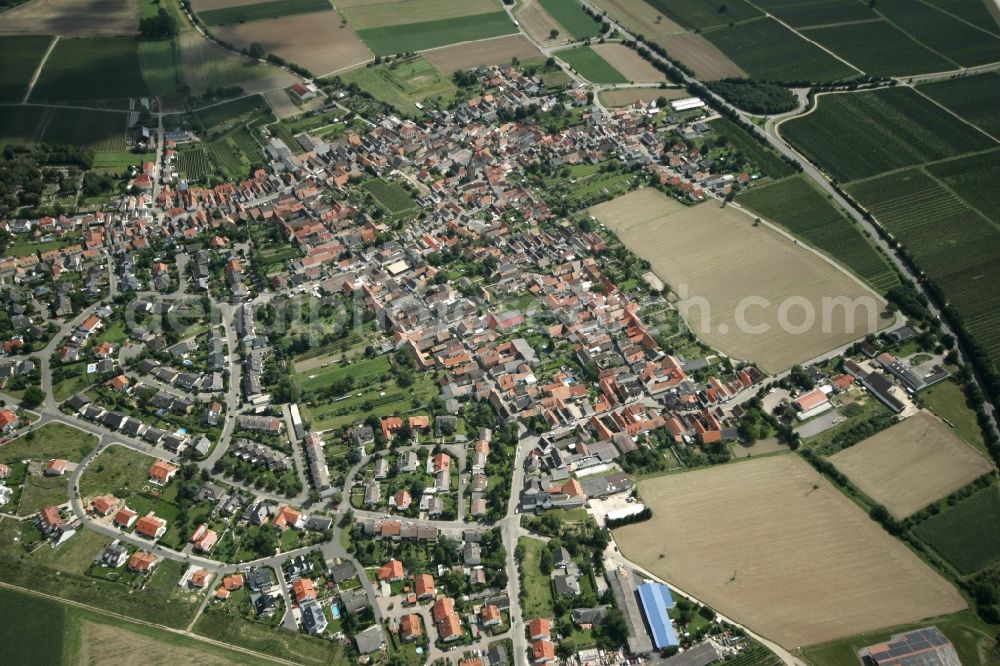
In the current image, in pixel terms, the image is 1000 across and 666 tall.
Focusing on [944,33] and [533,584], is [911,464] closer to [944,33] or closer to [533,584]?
[533,584]

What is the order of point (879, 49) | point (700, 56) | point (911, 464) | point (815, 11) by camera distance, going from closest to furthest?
1. point (911, 464)
2. point (700, 56)
3. point (879, 49)
4. point (815, 11)

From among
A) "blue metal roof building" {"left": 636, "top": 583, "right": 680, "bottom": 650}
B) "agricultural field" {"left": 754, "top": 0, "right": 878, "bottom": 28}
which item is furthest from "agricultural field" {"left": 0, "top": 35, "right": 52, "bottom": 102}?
"agricultural field" {"left": 754, "top": 0, "right": 878, "bottom": 28}

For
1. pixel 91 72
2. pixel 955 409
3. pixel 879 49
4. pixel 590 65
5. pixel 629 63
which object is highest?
pixel 879 49

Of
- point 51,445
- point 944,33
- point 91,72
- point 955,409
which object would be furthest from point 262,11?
point 955,409

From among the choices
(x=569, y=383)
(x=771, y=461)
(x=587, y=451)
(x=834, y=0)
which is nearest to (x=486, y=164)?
(x=569, y=383)

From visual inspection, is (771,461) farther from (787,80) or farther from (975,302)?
(787,80)
